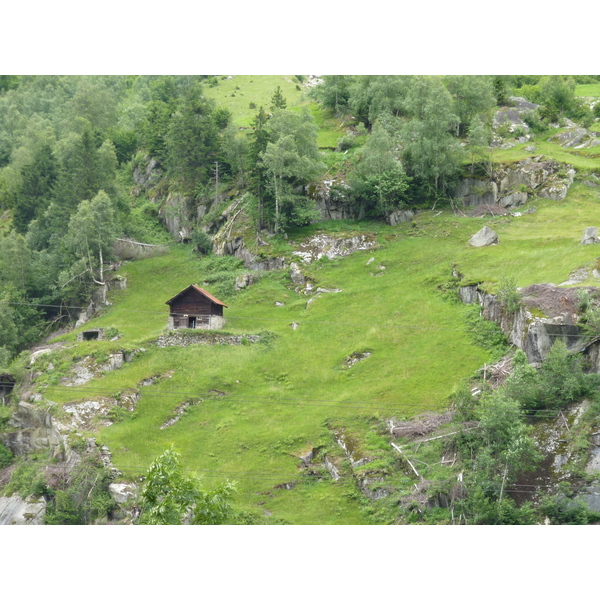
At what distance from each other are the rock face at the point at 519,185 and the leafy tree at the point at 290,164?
18314 millimetres

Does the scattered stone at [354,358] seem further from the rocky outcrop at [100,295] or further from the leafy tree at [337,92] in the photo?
the leafy tree at [337,92]

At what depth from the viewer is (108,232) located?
286 feet

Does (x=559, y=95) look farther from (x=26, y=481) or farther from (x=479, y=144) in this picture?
(x=26, y=481)

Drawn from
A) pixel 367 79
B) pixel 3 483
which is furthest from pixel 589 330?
pixel 367 79

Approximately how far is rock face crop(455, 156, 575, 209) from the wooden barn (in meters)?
35.2

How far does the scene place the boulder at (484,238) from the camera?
77.7 metres

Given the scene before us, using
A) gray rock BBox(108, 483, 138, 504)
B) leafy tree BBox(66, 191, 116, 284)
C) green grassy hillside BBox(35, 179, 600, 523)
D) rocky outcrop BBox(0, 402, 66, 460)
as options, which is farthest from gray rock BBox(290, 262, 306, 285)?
gray rock BBox(108, 483, 138, 504)

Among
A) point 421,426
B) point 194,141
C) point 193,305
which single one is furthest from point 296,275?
point 421,426

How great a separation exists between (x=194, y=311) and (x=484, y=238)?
3065 centimetres

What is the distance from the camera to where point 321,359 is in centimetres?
6694

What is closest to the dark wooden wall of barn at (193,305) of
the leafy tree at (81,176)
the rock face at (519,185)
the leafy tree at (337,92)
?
the leafy tree at (81,176)

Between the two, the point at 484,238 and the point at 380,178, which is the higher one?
the point at 380,178

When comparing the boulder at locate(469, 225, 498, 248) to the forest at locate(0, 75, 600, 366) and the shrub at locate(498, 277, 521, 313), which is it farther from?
the shrub at locate(498, 277, 521, 313)
